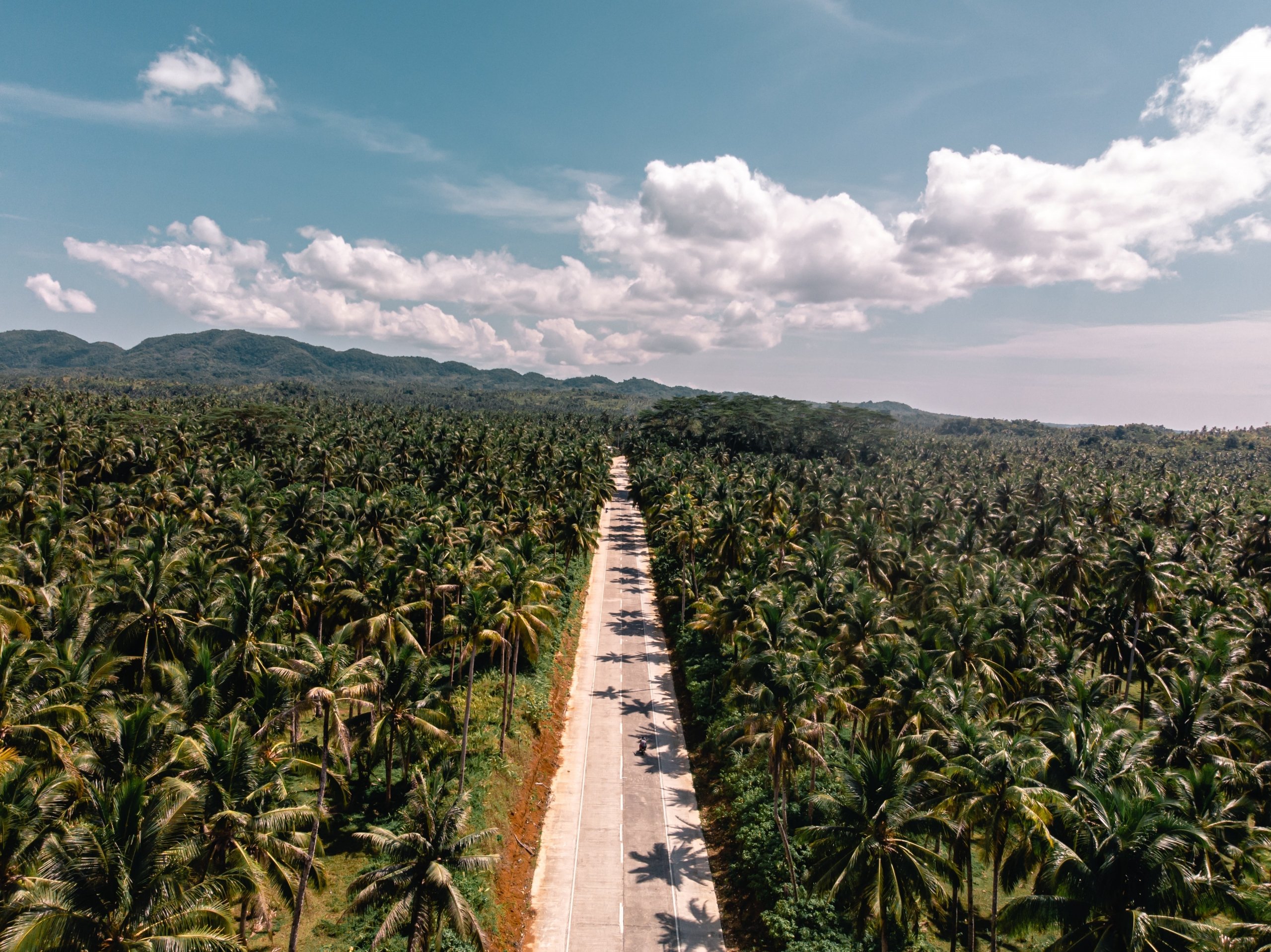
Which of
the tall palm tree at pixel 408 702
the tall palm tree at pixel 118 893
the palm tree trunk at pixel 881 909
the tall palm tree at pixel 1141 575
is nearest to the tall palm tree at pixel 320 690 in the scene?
the tall palm tree at pixel 408 702

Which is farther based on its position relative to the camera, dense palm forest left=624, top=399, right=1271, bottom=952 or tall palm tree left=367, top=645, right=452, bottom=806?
tall palm tree left=367, top=645, right=452, bottom=806

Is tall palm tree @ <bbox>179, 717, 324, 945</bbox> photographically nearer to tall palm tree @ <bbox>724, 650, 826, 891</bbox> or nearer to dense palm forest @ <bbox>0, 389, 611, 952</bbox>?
dense palm forest @ <bbox>0, 389, 611, 952</bbox>

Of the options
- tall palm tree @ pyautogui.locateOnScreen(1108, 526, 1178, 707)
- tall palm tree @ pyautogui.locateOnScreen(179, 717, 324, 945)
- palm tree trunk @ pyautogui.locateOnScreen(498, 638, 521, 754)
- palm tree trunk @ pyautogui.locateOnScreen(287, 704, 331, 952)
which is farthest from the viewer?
tall palm tree @ pyautogui.locateOnScreen(1108, 526, 1178, 707)

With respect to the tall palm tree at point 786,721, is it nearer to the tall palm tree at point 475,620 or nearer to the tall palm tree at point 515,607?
the tall palm tree at point 475,620

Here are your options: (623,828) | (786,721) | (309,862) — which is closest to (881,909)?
(786,721)

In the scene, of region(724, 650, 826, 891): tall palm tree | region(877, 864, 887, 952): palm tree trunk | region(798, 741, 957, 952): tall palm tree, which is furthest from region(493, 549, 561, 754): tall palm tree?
region(877, 864, 887, 952): palm tree trunk

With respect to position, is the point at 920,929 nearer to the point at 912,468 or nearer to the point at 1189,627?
the point at 1189,627
